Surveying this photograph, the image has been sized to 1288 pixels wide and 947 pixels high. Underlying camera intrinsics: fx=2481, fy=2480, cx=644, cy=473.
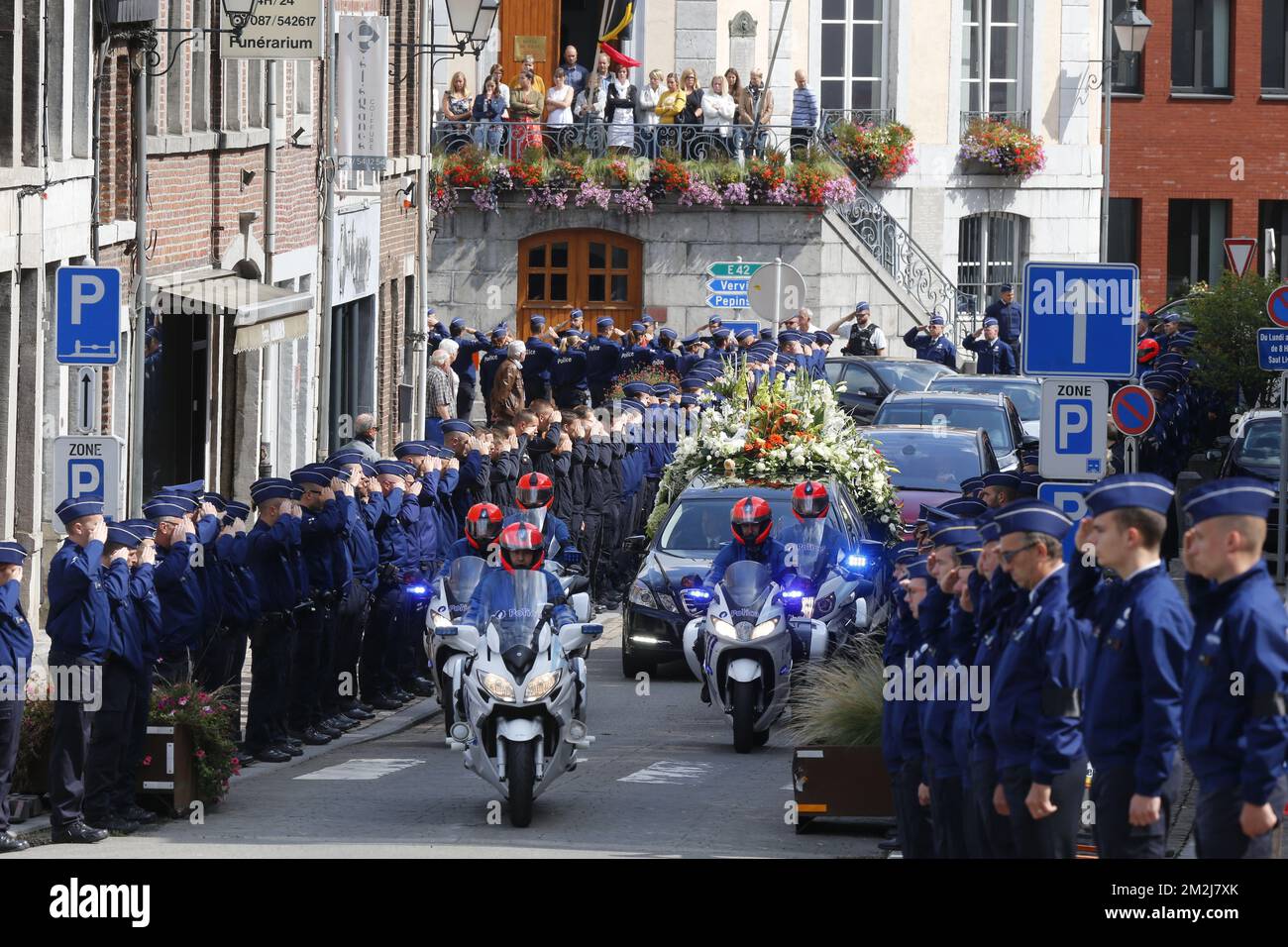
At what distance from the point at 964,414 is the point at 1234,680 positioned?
1895cm

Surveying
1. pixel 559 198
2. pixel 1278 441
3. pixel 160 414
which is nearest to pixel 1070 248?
pixel 559 198

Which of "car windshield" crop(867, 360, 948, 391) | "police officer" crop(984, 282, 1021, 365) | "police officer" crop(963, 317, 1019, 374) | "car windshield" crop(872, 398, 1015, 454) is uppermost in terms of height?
"police officer" crop(984, 282, 1021, 365)

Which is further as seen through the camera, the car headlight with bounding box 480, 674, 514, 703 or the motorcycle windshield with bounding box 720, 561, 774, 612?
the motorcycle windshield with bounding box 720, 561, 774, 612

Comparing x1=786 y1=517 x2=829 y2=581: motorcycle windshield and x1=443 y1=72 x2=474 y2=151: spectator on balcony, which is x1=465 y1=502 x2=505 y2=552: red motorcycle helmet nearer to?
x1=786 y1=517 x2=829 y2=581: motorcycle windshield

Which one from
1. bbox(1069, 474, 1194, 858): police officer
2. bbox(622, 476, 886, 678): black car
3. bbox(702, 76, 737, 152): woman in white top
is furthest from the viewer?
bbox(702, 76, 737, 152): woman in white top

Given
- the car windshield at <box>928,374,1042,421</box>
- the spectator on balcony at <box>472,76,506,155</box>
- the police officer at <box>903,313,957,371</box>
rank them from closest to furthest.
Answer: the car windshield at <box>928,374,1042,421</box> → the police officer at <box>903,313,957,371</box> → the spectator on balcony at <box>472,76,506,155</box>

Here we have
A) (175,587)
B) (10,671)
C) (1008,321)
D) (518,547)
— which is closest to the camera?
(10,671)

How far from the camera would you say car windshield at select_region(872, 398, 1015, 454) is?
2683 cm

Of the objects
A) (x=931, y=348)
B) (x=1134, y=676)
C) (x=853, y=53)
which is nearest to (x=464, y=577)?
(x=1134, y=676)

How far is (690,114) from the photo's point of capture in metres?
40.5

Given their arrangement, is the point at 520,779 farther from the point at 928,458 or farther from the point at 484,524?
the point at 928,458

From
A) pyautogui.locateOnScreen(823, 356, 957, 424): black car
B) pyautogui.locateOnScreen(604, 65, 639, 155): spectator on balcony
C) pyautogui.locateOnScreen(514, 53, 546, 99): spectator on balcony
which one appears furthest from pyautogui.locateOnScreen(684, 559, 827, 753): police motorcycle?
pyautogui.locateOnScreen(514, 53, 546, 99): spectator on balcony

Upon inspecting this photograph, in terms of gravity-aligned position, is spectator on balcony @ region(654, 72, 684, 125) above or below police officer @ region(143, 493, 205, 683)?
above

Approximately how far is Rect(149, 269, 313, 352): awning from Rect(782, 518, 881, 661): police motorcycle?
285 inches
